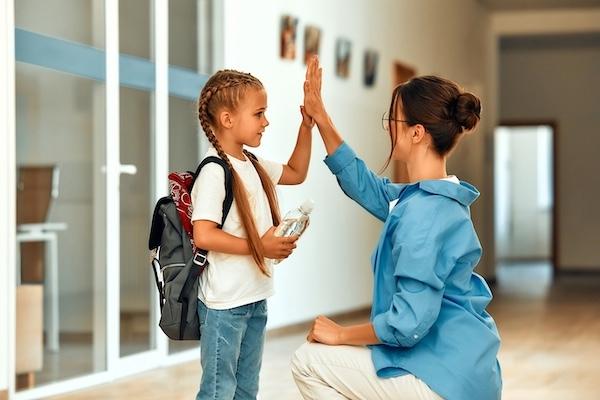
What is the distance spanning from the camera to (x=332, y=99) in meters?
8.44

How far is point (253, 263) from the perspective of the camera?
108 inches

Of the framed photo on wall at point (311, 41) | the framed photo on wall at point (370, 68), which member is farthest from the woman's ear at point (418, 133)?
the framed photo on wall at point (370, 68)

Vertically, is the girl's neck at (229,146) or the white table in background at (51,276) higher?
the girl's neck at (229,146)

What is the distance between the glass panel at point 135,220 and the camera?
18.5ft

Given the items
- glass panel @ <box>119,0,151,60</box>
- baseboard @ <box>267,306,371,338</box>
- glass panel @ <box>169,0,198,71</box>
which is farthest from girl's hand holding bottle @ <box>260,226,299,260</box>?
baseboard @ <box>267,306,371,338</box>

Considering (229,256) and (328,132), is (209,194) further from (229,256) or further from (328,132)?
(328,132)

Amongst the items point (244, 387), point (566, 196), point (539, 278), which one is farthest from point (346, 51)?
point (566, 196)

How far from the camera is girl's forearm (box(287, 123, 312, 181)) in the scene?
2.83 meters

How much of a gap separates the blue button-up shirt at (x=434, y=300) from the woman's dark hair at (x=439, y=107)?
0.37 ft

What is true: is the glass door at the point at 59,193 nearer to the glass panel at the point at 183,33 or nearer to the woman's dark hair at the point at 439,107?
the glass panel at the point at 183,33

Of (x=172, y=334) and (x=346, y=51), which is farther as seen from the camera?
(x=346, y=51)

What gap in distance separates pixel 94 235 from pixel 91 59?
2.57 ft

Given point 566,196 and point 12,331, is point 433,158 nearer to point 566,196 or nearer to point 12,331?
point 12,331

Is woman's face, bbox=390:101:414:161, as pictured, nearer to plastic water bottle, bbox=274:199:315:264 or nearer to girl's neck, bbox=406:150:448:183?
girl's neck, bbox=406:150:448:183
